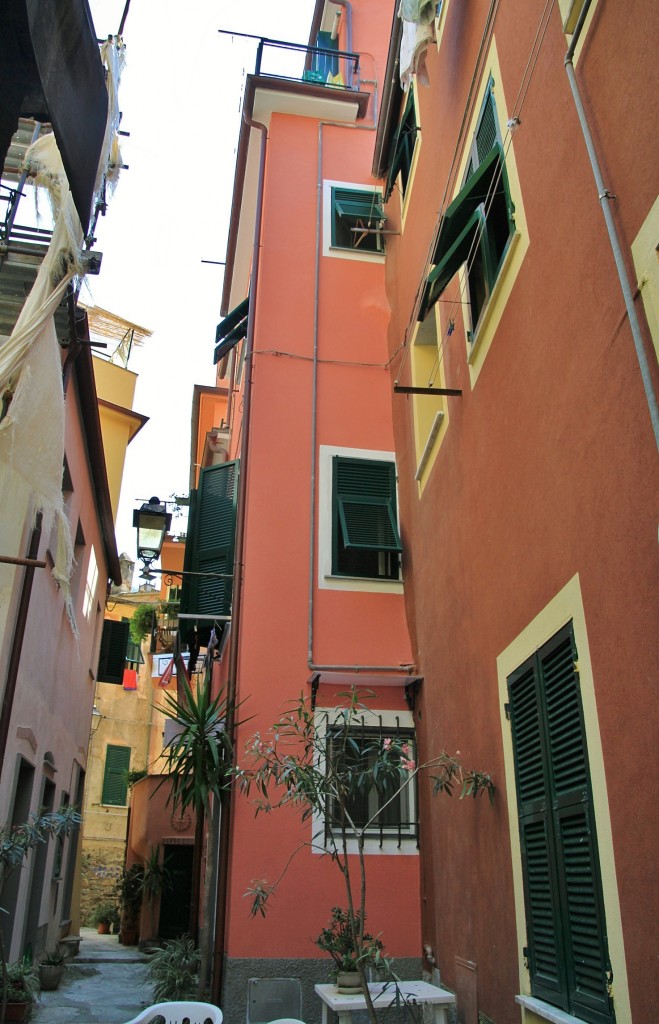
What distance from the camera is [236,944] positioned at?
7.77 meters

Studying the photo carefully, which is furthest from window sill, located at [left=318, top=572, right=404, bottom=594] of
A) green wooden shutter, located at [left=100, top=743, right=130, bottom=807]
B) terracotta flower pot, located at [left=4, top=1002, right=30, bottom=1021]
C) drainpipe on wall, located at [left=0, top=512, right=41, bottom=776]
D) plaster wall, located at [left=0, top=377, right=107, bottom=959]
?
green wooden shutter, located at [left=100, top=743, right=130, bottom=807]

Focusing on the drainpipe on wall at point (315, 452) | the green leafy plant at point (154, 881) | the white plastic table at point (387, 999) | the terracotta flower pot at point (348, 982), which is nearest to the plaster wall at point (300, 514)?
the drainpipe on wall at point (315, 452)

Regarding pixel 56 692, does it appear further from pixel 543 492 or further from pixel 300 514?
pixel 543 492

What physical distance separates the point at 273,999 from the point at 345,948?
1126mm

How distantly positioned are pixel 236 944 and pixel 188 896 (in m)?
9.84

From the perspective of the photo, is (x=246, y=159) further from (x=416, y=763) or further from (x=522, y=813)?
(x=522, y=813)

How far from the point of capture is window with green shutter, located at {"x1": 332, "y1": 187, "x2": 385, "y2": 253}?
1166 centimetres

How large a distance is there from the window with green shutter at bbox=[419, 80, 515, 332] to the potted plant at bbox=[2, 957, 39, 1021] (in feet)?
22.8

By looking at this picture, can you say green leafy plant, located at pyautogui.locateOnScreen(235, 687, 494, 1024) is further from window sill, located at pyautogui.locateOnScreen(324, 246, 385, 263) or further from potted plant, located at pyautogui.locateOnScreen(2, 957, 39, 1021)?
window sill, located at pyautogui.locateOnScreen(324, 246, 385, 263)

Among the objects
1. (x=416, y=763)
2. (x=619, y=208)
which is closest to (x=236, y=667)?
(x=416, y=763)

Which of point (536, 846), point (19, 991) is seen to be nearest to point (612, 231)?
point (536, 846)

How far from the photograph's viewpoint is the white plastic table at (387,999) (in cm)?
589

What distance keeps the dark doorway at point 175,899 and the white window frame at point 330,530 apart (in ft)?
32.2

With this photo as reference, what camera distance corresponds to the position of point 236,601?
30.1 ft
